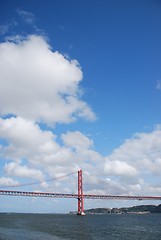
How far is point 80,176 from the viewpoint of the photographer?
358 feet

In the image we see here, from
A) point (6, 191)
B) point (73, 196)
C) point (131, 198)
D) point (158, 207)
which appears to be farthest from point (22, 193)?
point (158, 207)

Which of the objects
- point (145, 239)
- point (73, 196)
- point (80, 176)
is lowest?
point (145, 239)

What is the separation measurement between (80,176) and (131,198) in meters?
20.3

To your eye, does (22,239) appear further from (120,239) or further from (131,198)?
(131,198)

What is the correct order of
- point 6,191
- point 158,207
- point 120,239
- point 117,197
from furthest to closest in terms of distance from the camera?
point 158,207
point 117,197
point 6,191
point 120,239

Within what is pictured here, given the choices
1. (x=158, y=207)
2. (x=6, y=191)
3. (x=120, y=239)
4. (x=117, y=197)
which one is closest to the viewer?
(x=120, y=239)

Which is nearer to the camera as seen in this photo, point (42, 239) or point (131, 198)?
point (42, 239)

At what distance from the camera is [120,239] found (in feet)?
113

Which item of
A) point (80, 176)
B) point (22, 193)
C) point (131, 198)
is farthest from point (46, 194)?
point (131, 198)

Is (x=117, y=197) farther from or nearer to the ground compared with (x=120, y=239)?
farther from the ground

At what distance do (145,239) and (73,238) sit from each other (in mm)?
8185

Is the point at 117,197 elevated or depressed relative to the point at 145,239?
elevated

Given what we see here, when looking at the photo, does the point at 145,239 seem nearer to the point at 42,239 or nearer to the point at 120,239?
the point at 120,239

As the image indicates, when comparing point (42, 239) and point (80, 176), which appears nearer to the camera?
point (42, 239)
